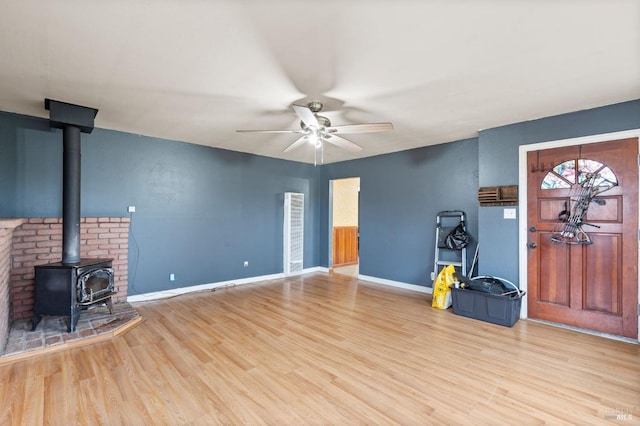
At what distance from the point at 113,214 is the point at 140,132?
4.07 ft

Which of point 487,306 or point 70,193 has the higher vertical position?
point 70,193

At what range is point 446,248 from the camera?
4680 mm

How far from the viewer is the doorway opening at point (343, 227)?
22.0ft

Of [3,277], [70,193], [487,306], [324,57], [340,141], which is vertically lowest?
[487,306]

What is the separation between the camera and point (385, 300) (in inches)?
178

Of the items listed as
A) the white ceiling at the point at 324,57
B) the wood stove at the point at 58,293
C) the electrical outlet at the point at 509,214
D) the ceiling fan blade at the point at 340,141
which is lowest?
the wood stove at the point at 58,293

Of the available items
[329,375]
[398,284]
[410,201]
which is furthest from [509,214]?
[329,375]

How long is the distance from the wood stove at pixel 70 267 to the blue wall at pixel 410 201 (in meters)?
4.25

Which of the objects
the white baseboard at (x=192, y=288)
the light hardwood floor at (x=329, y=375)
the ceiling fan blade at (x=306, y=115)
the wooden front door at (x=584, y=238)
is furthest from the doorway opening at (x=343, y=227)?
the ceiling fan blade at (x=306, y=115)

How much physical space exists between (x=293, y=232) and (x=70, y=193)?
3662 mm

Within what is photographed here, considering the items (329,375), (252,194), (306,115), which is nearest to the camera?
(329,375)

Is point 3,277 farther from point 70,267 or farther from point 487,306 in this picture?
point 487,306

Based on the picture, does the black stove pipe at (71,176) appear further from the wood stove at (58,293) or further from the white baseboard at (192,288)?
the white baseboard at (192,288)

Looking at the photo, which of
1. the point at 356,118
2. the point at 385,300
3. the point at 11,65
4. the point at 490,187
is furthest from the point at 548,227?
the point at 11,65
